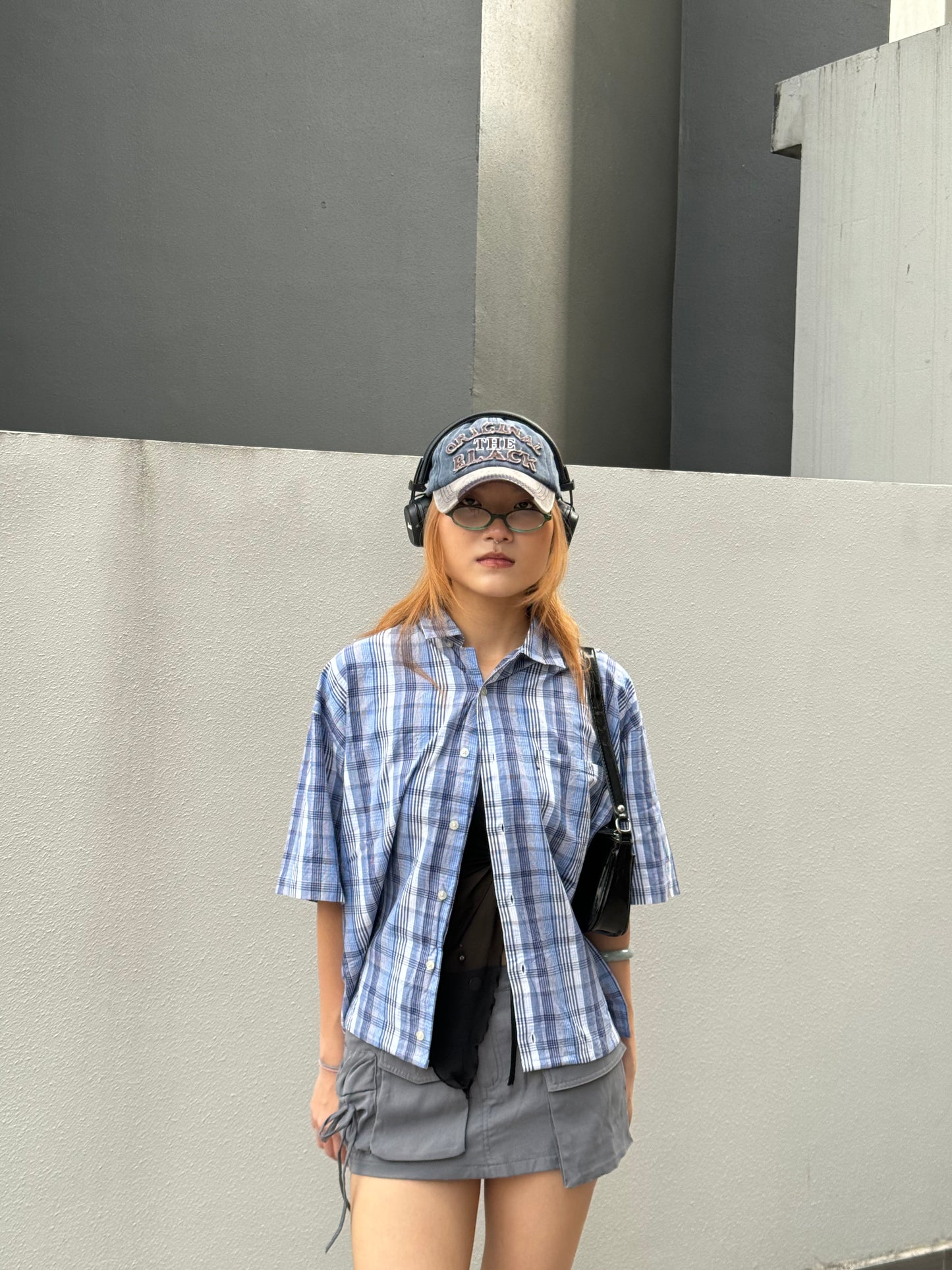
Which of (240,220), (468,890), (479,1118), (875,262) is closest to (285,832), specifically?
(468,890)

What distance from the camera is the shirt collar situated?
194cm

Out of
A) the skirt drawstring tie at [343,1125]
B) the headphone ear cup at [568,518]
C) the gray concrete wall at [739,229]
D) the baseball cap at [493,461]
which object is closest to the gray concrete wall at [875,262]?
the gray concrete wall at [739,229]

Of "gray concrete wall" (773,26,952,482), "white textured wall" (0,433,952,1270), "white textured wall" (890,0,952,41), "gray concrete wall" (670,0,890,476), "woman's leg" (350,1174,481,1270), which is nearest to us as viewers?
"woman's leg" (350,1174,481,1270)

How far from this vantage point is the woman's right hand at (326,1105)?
6.25 feet

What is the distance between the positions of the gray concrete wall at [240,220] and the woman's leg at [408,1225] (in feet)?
10.1

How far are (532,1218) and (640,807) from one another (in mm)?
637

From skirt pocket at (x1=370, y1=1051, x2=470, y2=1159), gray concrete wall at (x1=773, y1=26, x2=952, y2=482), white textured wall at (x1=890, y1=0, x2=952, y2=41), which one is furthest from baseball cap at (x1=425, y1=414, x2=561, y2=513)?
white textured wall at (x1=890, y1=0, x2=952, y2=41)

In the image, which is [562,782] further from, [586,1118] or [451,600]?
[586,1118]

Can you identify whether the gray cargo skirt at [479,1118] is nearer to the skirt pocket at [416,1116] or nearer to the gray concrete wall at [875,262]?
the skirt pocket at [416,1116]

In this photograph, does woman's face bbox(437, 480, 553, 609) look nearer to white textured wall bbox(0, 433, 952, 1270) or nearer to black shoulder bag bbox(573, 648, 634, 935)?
black shoulder bag bbox(573, 648, 634, 935)

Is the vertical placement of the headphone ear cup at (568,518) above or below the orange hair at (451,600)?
above

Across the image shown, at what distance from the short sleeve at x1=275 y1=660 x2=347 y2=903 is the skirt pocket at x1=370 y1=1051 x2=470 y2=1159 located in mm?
282

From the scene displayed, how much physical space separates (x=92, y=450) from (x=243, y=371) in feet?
7.50

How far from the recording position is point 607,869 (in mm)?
1907
